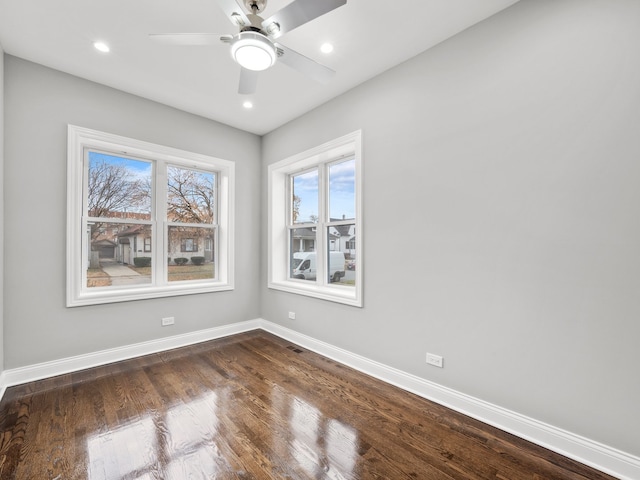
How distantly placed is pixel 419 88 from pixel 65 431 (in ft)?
12.5

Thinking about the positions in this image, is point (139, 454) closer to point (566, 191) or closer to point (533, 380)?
point (533, 380)

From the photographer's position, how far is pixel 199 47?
8.18 feet

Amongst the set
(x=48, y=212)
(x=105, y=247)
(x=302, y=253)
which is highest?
(x=48, y=212)

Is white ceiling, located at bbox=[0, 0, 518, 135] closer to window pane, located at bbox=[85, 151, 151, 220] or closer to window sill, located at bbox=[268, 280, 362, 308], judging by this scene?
window pane, located at bbox=[85, 151, 151, 220]

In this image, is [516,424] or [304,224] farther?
[304,224]

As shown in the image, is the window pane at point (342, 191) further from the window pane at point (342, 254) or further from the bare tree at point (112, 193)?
the bare tree at point (112, 193)

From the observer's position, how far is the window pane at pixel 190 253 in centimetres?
380

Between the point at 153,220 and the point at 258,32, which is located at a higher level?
the point at 258,32

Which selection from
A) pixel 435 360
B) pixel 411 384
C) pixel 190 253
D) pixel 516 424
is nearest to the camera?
pixel 516 424

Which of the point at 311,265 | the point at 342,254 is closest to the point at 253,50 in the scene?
the point at 342,254

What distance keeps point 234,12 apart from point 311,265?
2989 mm

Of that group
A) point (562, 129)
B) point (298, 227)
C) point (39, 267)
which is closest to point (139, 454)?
point (39, 267)

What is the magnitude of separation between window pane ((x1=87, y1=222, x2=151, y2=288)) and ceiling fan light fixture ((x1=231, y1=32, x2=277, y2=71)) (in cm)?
263

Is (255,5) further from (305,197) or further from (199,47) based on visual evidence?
(305,197)
